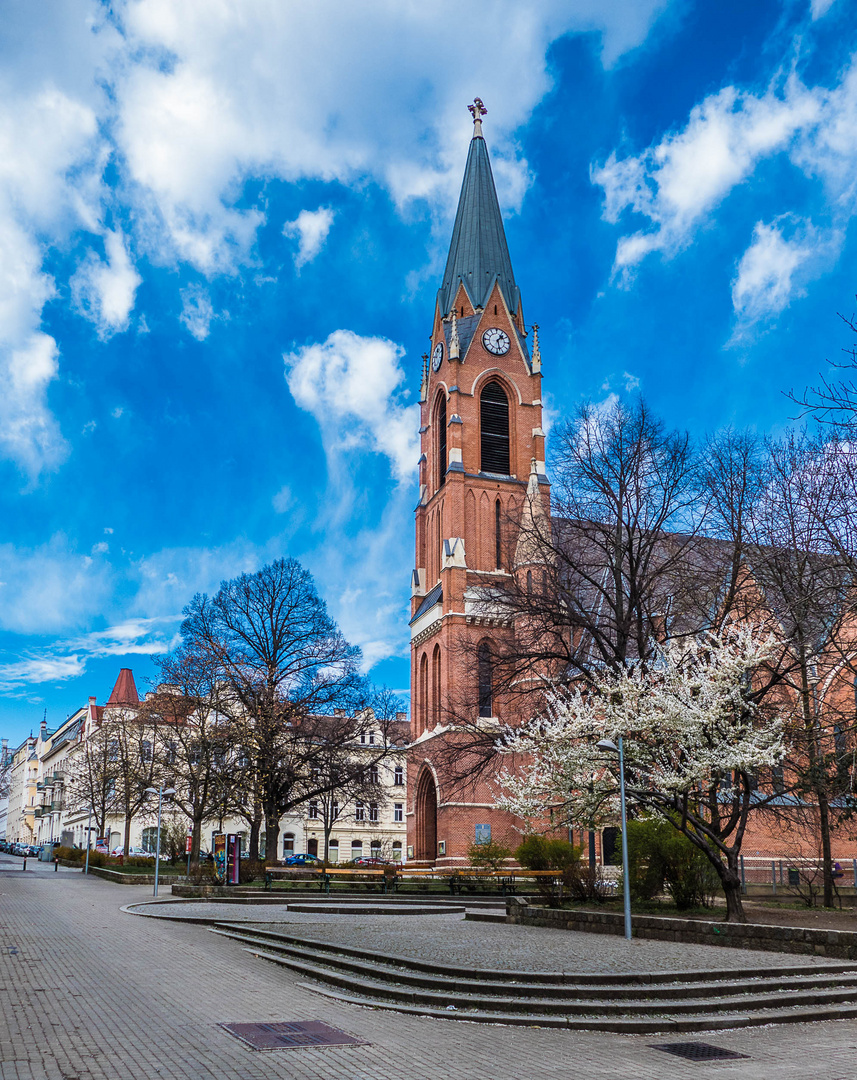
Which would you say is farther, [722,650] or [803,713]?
[803,713]

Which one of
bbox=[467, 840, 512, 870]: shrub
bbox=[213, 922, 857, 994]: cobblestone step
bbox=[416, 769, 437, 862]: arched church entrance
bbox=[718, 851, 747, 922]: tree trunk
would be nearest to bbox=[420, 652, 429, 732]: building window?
bbox=[416, 769, 437, 862]: arched church entrance

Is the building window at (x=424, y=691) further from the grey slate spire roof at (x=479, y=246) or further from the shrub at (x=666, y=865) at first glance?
the shrub at (x=666, y=865)

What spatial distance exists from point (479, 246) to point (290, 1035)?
5642 cm

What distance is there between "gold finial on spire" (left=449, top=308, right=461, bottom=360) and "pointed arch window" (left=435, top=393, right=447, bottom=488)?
3.14 metres

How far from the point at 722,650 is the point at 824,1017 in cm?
1016

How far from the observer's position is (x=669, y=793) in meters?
18.8

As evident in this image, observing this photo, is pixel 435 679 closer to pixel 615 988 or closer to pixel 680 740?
pixel 680 740

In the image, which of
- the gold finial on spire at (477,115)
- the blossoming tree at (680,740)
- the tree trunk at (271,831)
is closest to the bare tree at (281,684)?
the tree trunk at (271,831)

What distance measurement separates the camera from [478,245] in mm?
59625

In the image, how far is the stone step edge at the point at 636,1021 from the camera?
9.41 metres

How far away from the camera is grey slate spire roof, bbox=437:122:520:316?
5906 cm

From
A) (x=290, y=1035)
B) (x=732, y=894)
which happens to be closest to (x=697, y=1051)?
(x=290, y=1035)

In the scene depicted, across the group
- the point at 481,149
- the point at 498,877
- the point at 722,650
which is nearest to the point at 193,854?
the point at 498,877

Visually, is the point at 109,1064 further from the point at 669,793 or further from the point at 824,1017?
the point at 669,793
